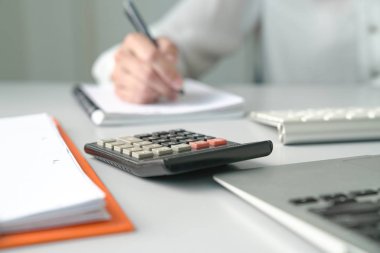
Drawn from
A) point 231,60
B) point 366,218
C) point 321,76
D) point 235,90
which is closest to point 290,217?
point 366,218

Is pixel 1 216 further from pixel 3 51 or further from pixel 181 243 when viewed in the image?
pixel 3 51

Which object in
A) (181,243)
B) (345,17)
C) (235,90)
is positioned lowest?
(181,243)

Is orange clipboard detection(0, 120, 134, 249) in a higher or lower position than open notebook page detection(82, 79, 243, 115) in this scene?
lower

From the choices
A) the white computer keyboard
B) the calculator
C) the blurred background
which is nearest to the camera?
the calculator

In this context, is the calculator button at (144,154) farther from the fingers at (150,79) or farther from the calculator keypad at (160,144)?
the fingers at (150,79)

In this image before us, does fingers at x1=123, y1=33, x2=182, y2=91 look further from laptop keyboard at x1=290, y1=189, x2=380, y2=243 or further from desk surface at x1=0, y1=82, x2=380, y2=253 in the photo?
laptop keyboard at x1=290, y1=189, x2=380, y2=243

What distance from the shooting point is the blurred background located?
160cm

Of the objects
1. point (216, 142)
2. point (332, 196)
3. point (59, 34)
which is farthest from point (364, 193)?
point (59, 34)

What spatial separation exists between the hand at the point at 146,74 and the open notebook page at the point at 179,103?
0.01m

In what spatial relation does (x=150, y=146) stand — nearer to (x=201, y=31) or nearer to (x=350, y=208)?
(x=350, y=208)

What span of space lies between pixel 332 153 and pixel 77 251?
27 centimetres

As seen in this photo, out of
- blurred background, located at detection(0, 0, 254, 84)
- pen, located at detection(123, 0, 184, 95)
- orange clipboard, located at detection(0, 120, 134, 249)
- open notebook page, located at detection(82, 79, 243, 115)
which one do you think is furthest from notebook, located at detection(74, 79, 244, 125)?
blurred background, located at detection(0, 0, 254, 84)

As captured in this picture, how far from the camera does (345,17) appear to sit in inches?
47.2

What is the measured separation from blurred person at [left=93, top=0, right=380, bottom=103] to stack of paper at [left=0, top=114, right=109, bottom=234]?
627mm
